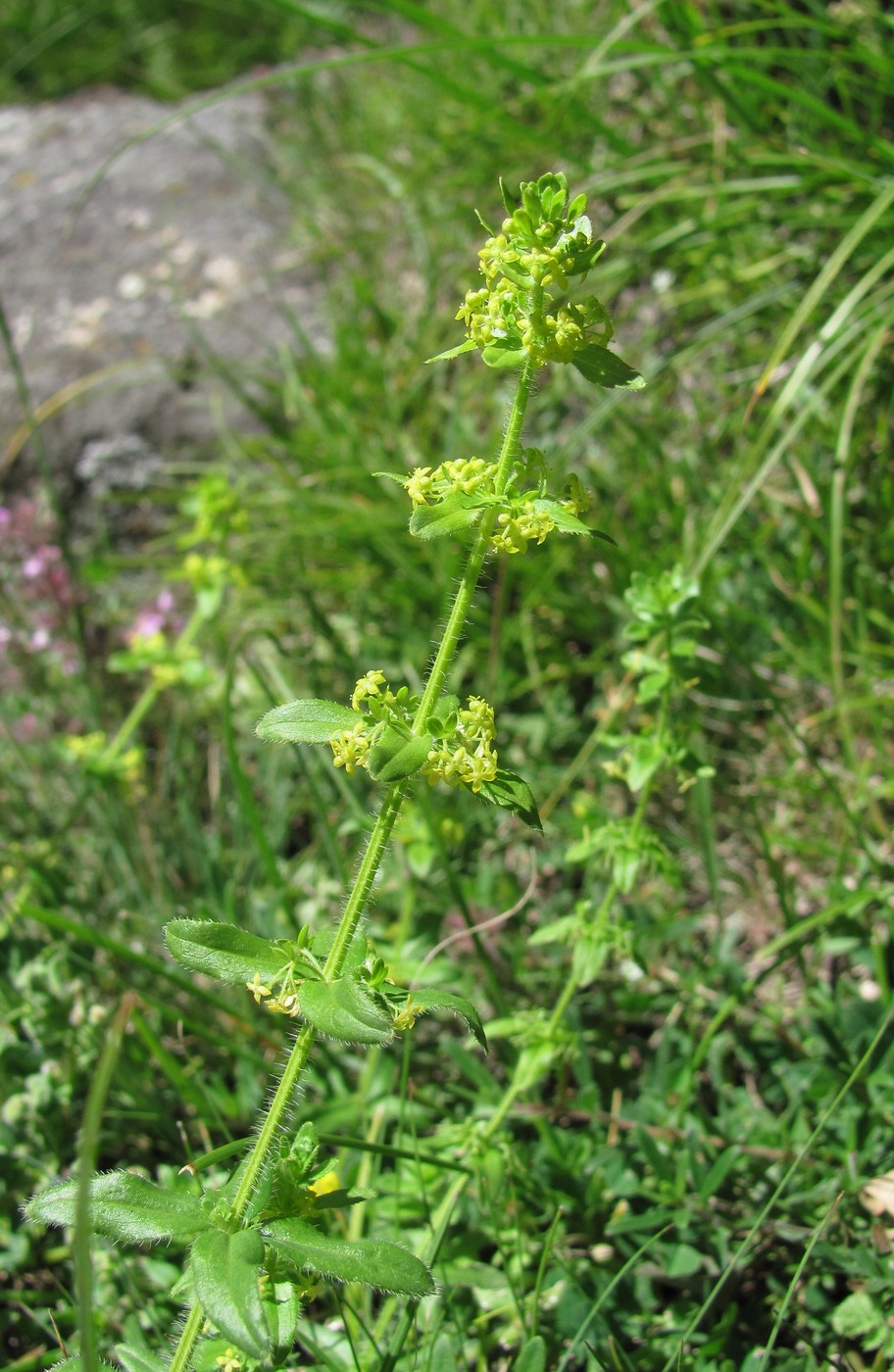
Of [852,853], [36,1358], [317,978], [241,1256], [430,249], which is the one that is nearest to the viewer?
[241,1256]

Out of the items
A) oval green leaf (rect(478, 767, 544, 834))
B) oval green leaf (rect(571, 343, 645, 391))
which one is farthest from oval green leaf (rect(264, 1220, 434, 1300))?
oval green leaf (rect(571, 343, 645, 391))

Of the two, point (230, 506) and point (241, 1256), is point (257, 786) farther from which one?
point (241, 1256)

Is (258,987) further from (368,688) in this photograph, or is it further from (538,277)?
(538,277)

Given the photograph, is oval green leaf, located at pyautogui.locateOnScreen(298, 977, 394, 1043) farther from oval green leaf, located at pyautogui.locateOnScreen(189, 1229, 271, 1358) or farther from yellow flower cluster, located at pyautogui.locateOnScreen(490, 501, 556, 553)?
yellow flower cluster, located at pyautogui.locateOnScreen(490, 501, 556, 553)

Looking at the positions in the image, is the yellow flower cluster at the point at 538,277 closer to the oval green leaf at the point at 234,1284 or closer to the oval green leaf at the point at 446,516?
the oval green leaf at the point at 446,516

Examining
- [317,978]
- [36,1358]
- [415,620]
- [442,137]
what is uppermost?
[442,137]

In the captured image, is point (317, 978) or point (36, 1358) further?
point (36, 1358)

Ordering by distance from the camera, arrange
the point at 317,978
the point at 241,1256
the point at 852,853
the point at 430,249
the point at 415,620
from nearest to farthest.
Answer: the point at 241,1256 → the point at 317,978 → the point at 852,853 → the point at 415,620 → the point at 430,249

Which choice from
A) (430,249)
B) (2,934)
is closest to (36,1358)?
(2,934)
